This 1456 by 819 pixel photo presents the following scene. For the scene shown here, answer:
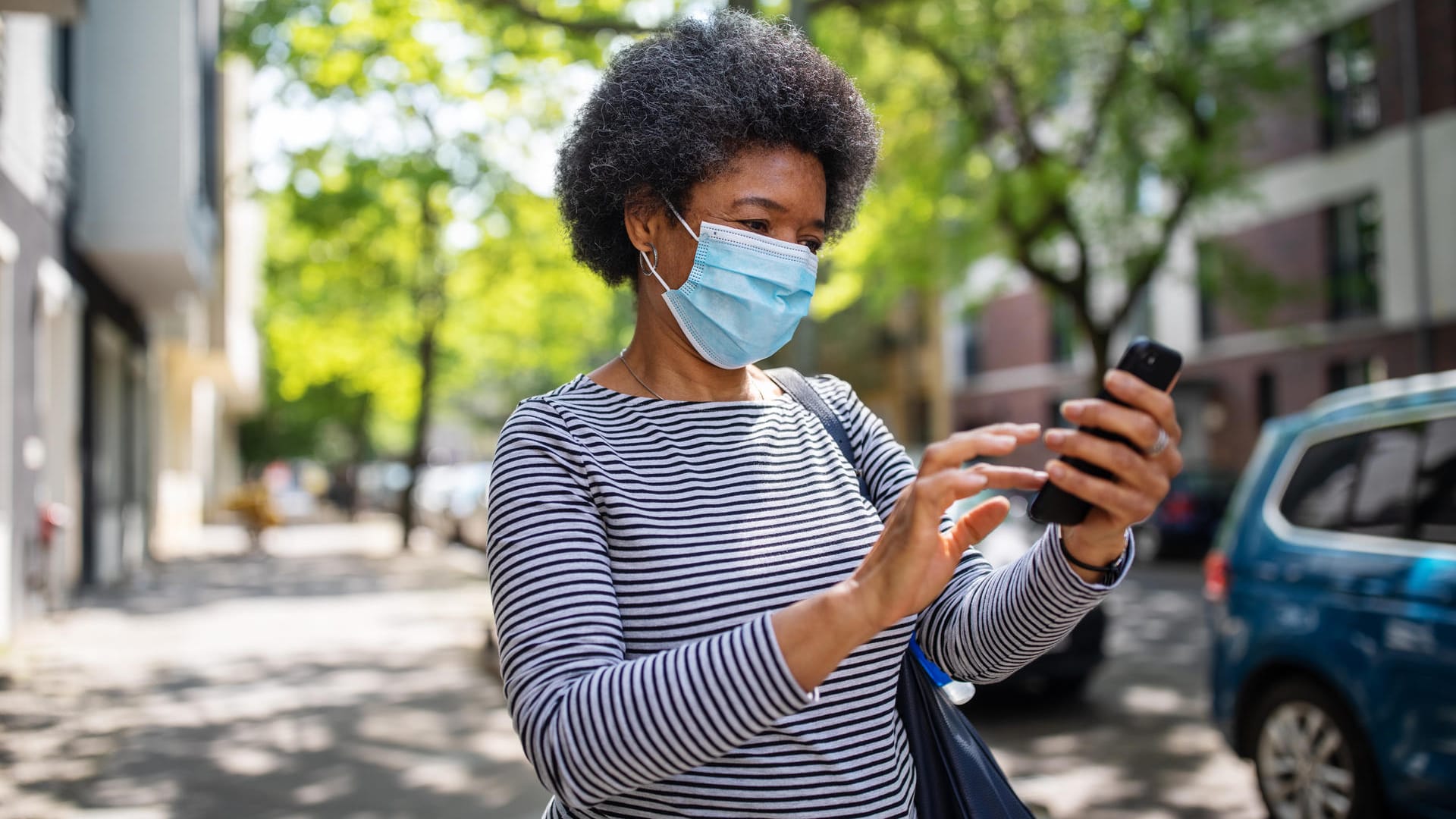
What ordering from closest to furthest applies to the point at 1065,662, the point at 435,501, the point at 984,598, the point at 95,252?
the point at 984,598 < the point at 1065,662 < the point at 95,252 < the point at 435,501

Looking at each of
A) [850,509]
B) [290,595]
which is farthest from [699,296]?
[290,595]

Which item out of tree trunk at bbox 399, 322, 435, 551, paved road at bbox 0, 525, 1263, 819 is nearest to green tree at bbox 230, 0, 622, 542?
tree trunk at bbox 399, 322, 435, 551

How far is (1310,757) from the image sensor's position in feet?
15.8

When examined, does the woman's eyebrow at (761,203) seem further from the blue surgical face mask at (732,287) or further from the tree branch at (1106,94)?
the tree branch at (1106,94)

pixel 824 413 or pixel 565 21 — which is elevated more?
pixel 565 21

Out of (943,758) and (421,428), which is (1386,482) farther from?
(421,428)

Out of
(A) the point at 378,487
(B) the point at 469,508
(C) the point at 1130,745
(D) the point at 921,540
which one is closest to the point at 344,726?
(C) the point at 1130,745

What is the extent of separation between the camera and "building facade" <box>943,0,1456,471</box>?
19703 millimetres

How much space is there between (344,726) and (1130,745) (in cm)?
474

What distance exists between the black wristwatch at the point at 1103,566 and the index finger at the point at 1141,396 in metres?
0.33

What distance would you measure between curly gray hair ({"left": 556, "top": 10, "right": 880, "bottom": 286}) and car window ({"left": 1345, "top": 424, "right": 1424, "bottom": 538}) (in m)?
3.48

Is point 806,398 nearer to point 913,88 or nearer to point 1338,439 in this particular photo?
point 1338,439

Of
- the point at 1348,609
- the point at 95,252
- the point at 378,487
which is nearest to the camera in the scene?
the point at 1348,609

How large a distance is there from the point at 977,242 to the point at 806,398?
53.6ft
